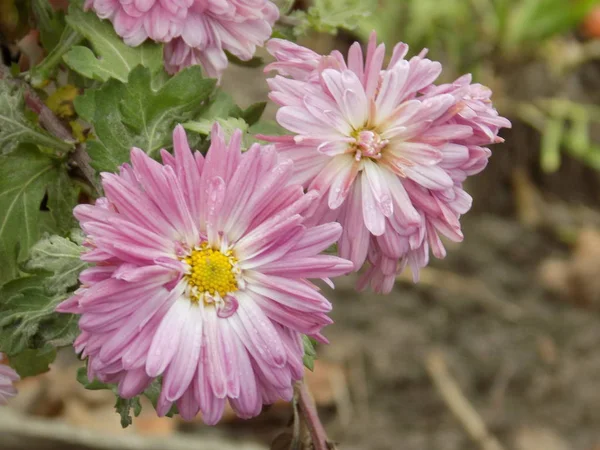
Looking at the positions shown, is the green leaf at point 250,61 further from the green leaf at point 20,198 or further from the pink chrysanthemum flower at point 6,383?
the pink chrysanthemum flower at point 6,383

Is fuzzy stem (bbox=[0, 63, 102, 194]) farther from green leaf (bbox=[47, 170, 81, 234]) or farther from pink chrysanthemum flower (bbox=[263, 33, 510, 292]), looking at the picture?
pink chrysanthemum flower (bbox=[263, 33, 510, 292])

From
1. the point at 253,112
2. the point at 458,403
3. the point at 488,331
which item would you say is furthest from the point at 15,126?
the point at 488,331

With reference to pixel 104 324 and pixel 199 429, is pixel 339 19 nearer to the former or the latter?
pixel 104 324

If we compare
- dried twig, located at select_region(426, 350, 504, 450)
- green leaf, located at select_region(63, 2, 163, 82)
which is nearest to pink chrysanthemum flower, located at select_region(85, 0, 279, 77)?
green leaf, located at select_region(63, 2, 163, 82)

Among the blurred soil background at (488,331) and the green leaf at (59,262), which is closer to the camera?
the green leaf at (59,262)

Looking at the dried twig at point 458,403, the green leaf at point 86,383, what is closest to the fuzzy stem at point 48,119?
the green leaf at point 86,383
